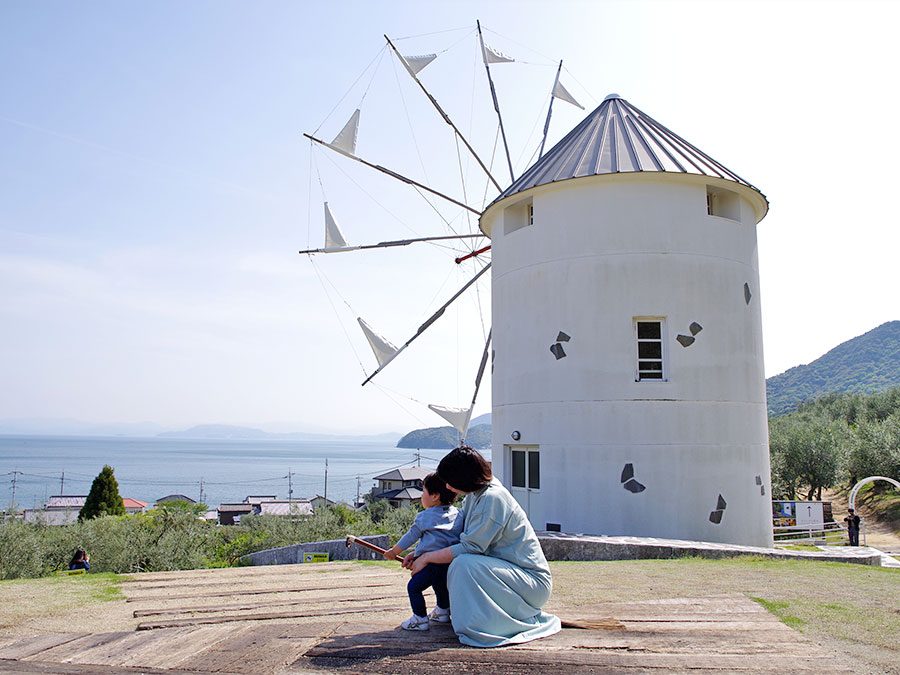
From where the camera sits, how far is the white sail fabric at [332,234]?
1929cm

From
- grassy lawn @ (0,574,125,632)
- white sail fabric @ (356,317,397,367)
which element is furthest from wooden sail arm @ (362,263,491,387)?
grassy lawn @ (0,574,125,632)

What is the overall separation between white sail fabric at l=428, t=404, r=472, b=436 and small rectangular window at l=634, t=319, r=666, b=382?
26.0ft

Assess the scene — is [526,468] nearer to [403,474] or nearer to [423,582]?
[423,582]

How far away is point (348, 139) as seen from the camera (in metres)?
18.7

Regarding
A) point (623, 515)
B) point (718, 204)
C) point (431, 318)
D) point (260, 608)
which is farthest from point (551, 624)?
point (431, 318)

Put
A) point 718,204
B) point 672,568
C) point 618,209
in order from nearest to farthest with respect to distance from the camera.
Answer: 1. point 672,568
2. point 618,209
3. point 718,204

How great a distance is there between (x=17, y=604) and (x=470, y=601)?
4.13 meters

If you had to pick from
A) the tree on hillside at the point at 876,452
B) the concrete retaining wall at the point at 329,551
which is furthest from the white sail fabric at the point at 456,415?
→ the tree on hillside at the point at 876,452

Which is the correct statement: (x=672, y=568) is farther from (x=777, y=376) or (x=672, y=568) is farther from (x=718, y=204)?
(x=777, y=376)

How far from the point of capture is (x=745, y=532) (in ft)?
42.1

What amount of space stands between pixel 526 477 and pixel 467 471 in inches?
378

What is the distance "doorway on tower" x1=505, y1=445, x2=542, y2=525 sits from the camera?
13445mm

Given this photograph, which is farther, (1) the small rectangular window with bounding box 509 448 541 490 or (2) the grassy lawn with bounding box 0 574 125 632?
(1) the small rectangular window with bounding box 509 448 541 490

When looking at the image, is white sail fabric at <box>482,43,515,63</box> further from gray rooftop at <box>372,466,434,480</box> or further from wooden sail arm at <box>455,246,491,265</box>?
gray rooftop at <box>372,466,434,480</box>
